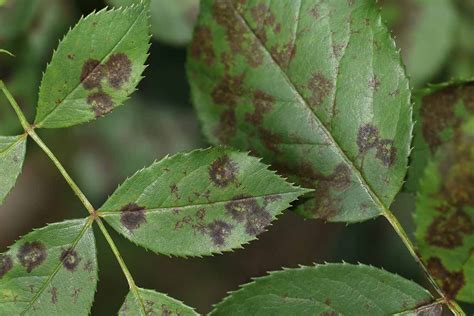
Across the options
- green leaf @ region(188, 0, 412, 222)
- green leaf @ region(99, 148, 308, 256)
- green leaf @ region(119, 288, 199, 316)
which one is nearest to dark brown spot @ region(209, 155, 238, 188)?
green leaf @ region(99, 148, 308, 256)

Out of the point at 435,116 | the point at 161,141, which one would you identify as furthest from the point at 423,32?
the point at 161,141

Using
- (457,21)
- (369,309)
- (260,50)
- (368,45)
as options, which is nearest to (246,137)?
(260,50)

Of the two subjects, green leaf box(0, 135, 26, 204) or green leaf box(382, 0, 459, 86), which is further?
green leaf box(382, 0, 459, 86)

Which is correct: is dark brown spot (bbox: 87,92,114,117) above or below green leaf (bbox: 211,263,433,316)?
above

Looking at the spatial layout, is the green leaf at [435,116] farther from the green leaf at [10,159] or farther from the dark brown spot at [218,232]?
the green leaf at [10,159]

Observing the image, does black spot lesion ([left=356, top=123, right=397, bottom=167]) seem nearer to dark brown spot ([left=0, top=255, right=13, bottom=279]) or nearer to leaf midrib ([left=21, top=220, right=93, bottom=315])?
leaf midrib ([left=21, top=220, right=93, bottom=315])

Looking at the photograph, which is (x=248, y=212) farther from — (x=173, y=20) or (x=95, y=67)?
(x=173, y=20)
